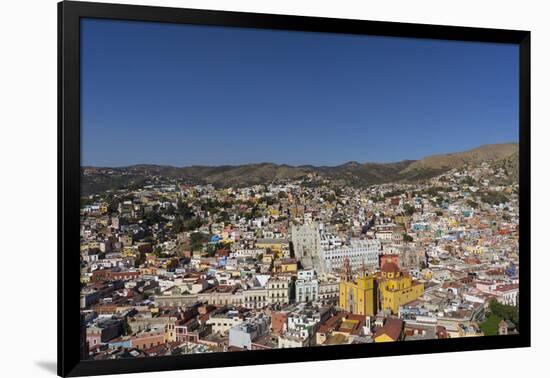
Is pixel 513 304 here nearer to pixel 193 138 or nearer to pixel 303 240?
pixel 303 240

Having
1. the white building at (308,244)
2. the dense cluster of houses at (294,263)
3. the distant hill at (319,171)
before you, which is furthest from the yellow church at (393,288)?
the distant hill at (319,171)

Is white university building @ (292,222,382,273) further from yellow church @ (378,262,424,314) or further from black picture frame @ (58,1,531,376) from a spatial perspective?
black picture frame @ (58,1,531,376)

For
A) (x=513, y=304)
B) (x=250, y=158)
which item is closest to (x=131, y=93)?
(x=250, y=158)

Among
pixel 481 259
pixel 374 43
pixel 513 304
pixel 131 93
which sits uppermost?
pixel 374 43

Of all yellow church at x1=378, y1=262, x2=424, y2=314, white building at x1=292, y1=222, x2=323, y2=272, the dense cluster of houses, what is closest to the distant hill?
the dense cluster of houses

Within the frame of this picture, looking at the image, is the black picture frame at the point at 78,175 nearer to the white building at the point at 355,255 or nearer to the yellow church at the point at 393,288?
the yellow church at the point at 393,288

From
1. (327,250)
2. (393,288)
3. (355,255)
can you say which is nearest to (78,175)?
(327,250)
